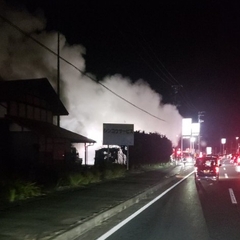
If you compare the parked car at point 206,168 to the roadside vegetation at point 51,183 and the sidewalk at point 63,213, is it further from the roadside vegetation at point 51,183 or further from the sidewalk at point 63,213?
the sidewalk at point 63,213

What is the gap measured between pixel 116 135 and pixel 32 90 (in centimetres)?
679

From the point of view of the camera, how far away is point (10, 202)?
1548 centimetres

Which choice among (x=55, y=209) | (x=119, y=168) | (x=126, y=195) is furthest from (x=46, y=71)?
(x=55, y=209)

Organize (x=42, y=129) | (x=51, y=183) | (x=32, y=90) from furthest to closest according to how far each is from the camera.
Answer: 1. (x=32, y=90)
2. (x=42, y=129)
3. (x=51, y=183)

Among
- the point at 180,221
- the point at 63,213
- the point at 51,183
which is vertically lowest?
the point at 180,221

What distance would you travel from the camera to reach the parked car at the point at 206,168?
28188 mm

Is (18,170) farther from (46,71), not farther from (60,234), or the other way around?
(46,71)

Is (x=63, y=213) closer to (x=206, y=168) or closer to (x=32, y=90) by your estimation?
(x=206, y=168)

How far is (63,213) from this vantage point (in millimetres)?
13539

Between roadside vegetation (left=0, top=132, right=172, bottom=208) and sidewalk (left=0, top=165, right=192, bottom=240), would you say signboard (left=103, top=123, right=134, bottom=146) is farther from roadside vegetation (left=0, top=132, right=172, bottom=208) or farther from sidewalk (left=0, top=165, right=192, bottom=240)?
sidewalk (left=0, top=165, right=192, bottom=240)

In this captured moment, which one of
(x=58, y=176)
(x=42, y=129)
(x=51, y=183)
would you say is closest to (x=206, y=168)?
(x=58, y=176)

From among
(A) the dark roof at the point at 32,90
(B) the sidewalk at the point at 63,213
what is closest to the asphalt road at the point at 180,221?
(B) the sidewalk at the point at 63,213

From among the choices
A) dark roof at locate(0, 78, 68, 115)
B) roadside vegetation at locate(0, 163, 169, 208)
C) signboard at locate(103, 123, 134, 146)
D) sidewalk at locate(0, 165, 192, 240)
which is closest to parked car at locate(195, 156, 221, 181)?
roadside vegetation at locate(0, 163, 169, 208)

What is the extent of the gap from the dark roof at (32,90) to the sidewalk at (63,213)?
1343 cm
